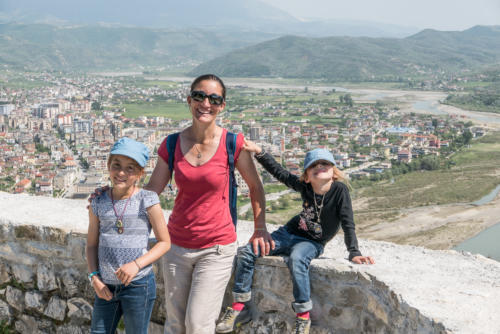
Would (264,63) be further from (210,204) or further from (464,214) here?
(210,204)

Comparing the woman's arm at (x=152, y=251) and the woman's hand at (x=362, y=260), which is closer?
the woman's arm at (x=152, y=251)

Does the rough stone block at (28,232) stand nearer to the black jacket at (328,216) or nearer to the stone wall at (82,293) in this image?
the stone wall at (82,293)

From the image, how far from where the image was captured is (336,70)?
321 ft

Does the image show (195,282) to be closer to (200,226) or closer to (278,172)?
(200,226)

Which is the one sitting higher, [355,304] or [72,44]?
[72,44]

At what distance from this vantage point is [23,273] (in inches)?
93.9

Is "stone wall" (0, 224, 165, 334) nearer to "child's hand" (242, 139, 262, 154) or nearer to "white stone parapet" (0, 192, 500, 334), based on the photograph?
"white stone parapet" (0, 192, 500, 334)

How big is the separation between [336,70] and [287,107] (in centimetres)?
4140

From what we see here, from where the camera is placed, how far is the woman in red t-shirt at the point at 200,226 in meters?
1.86

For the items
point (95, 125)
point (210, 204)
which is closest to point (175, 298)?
point (210, 204)

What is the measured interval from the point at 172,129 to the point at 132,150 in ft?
136

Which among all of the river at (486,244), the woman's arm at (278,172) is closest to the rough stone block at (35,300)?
the woman's arm at (278,172)

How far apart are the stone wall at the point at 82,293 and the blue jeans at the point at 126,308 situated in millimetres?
387

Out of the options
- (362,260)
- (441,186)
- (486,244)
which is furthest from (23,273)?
(441,186)
